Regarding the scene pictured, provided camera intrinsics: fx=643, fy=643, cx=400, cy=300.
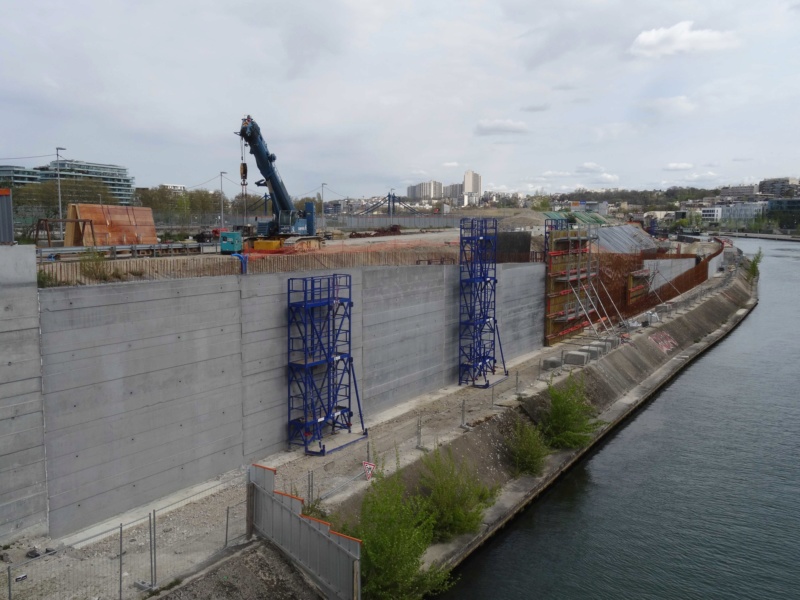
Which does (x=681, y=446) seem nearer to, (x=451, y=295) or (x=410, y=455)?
(x=451, y=295)

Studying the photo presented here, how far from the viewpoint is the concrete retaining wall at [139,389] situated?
532 inches

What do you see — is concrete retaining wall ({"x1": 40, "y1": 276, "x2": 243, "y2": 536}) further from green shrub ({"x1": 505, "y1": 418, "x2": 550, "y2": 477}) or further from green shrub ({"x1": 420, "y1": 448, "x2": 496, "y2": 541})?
green shrub ({"x1": 505, "y1": 418, "x2": 550, "y2": 477})

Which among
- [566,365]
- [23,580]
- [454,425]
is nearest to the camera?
[23,580]

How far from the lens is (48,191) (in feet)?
151

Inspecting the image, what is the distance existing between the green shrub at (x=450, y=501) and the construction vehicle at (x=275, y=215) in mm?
13530

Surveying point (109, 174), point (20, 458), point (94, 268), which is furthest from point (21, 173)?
point (20, 458)

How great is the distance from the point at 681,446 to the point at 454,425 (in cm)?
1106

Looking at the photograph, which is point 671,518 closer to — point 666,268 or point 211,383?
point 211,383

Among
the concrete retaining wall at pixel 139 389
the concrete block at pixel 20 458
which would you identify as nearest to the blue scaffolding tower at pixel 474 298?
the concrete retaining wall at pixel 139 389

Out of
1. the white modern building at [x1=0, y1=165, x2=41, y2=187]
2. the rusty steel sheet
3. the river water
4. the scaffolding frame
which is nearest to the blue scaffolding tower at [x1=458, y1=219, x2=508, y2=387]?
the river water

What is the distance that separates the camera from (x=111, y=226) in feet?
73.2

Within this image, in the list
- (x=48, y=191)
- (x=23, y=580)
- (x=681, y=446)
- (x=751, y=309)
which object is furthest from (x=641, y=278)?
(x=23, y=580)

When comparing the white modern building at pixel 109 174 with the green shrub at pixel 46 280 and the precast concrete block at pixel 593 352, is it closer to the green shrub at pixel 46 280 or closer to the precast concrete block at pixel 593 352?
the precast concrete block at pixel 593 352

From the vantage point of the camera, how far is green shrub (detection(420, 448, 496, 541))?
17750mm
